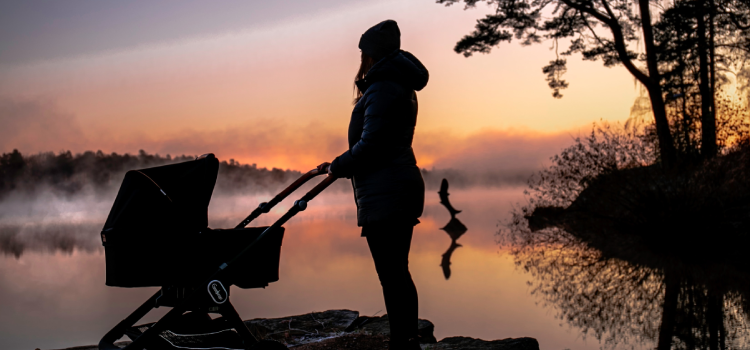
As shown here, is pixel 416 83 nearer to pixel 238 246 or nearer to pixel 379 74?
pixel 379 74

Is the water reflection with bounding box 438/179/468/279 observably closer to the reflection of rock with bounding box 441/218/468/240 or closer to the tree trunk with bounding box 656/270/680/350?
the reflection of rock with bounding box 441/218/468/240

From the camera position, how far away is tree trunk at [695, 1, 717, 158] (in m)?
11.8

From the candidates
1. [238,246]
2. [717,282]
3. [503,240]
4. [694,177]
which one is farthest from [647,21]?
[238,246]

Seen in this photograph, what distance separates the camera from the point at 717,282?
21.6 feet

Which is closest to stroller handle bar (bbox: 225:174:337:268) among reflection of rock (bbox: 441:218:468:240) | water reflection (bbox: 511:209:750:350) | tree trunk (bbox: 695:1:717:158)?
water reflection (bbox: 511:209:750:350)

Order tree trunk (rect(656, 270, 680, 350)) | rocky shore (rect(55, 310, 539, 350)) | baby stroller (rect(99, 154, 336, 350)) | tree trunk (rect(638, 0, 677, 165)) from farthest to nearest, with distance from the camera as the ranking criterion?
tree trunk (rect(638, 0, 677, 165))
tree trunk (rect(656, 270, 680, 350))
rocky shore (rect(55, 310, 539, 350))
baby stroller (rect(99, 154, 336, 350))

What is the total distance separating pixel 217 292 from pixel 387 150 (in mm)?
1155

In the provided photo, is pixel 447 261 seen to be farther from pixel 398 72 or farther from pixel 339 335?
pixel 398 72

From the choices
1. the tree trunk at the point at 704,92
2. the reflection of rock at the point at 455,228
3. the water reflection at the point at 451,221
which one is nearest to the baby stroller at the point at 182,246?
the water reflection at the point at 451,221

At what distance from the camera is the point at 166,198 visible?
2.75 meters

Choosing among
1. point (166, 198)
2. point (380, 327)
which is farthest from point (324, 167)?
point (380, 327)

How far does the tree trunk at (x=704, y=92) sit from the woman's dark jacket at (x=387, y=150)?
10.5m

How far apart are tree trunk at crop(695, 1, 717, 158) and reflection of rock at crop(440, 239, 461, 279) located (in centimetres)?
576

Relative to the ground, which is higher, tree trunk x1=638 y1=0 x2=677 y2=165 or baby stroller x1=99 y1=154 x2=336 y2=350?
tree trunk x1=638 y1=0 x2=677 y2=165
